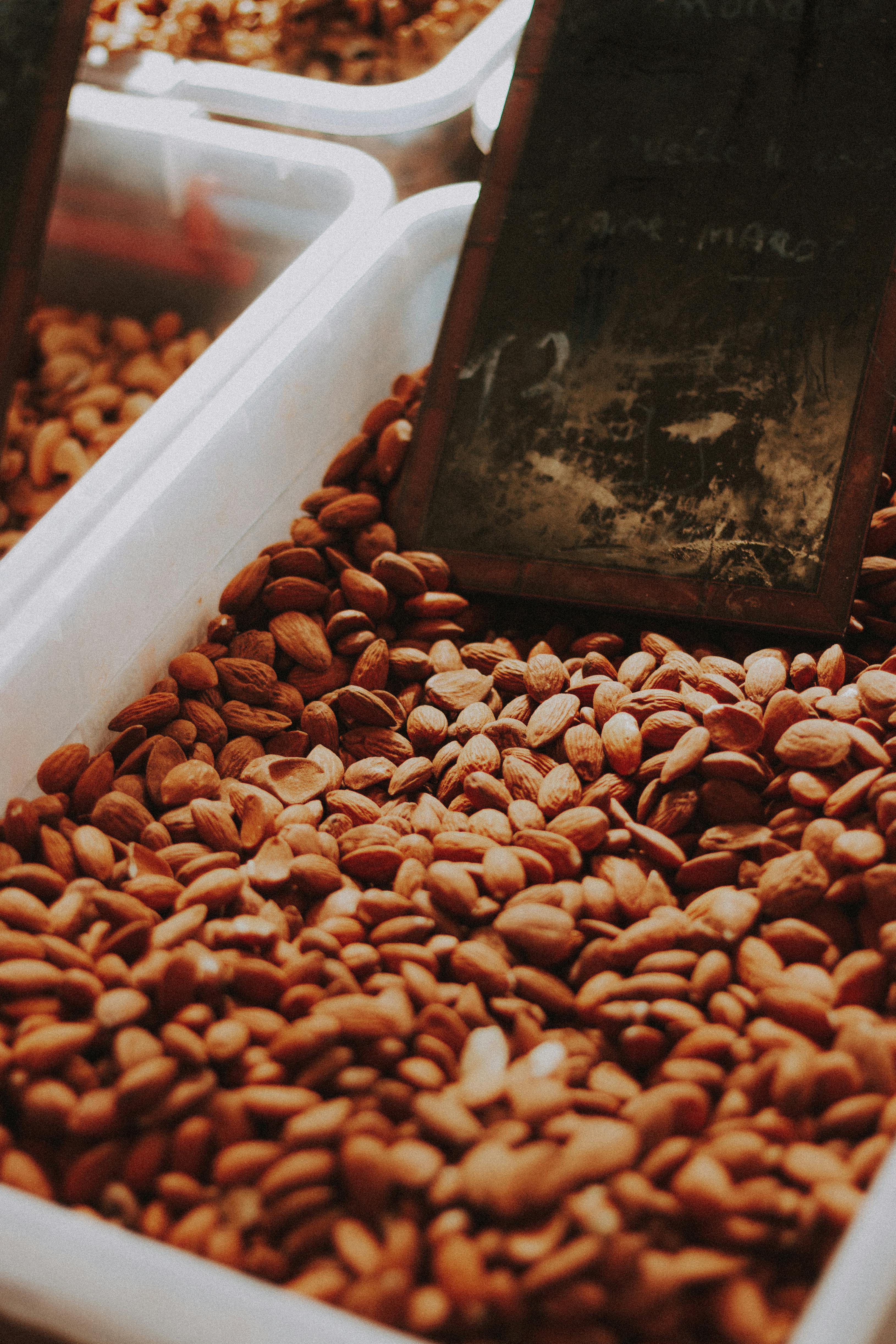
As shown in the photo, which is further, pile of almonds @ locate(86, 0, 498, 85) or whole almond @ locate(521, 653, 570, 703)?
pile of almonds @ locate(86, 0, 498, 85)

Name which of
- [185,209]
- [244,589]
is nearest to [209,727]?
[244,589]

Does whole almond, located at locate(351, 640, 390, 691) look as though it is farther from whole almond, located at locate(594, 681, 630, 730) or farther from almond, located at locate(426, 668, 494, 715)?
whole almond, located at locate(594, 681, 630, 730)

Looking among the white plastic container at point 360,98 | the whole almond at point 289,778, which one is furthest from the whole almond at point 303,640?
the white plastic container at point 360,98

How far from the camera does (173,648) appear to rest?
0.92 m

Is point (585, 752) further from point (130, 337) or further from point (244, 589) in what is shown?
point (130, 337)

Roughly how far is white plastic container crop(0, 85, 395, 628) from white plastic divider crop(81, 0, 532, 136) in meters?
0.04

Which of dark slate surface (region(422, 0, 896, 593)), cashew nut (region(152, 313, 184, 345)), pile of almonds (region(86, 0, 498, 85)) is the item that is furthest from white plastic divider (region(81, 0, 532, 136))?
dark slate surface (region(422, 0, 896, 593))

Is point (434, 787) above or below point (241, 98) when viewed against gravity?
below

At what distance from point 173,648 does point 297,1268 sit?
55 cm

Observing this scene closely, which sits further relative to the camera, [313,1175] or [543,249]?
[543,249]

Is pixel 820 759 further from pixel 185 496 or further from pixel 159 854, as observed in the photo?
pixel 185 496

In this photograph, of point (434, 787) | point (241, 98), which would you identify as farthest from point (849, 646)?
point (241, 98)

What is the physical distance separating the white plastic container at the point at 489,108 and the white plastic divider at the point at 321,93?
0.06 metres

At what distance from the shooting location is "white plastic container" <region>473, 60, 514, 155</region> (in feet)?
3.86
